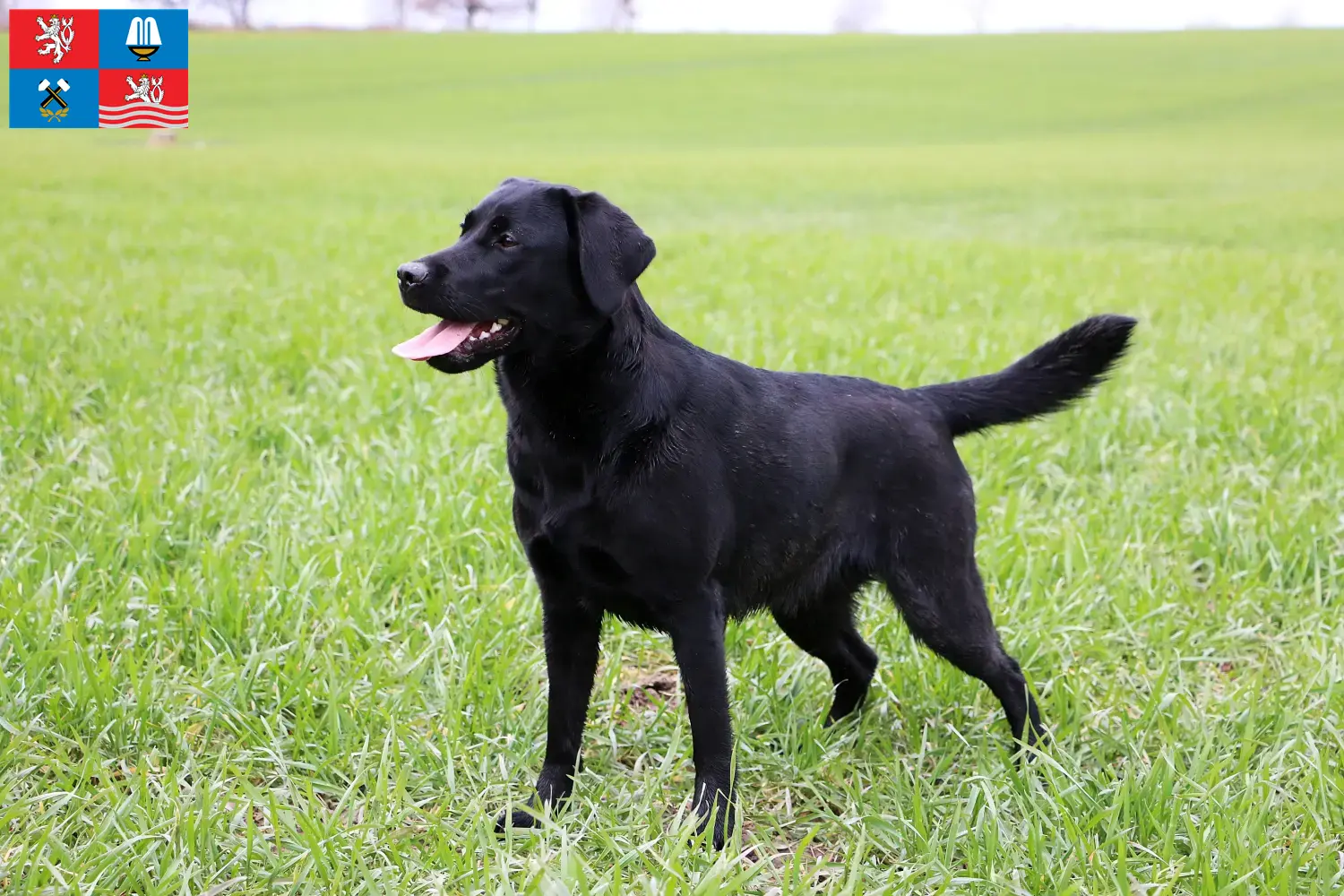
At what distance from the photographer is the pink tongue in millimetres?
2273

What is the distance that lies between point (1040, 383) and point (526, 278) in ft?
4.90

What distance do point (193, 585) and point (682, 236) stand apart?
10155mm

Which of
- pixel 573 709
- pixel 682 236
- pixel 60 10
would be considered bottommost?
pixel 573 709

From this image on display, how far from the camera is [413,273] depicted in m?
2.28

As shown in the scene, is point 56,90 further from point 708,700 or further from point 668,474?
point 708,700

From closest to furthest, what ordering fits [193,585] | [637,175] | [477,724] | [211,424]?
[477,724] < [193,585] < [211,424] < [637,175]

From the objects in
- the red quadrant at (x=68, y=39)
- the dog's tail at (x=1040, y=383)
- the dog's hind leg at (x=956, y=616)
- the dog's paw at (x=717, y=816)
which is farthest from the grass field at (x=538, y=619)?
the red quadrant at (x=68, y=39)

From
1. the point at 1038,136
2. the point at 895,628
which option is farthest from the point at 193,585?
the point at 1038,136

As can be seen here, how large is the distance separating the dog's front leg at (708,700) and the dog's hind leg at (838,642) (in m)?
0.42

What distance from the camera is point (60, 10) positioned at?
11.5 m

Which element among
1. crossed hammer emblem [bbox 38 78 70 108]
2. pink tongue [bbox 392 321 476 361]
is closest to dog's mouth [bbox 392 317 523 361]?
pink tongue [bbox 392 321 476 361]

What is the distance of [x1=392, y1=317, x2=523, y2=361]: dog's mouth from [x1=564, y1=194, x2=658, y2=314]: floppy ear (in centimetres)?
18

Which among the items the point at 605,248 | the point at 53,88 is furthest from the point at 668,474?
the point at 53,88

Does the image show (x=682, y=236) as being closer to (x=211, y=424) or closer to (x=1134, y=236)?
(x=1134, y=236)
